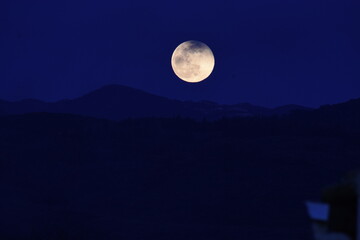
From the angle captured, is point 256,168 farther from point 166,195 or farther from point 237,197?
point 166,195

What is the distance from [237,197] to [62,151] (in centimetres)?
4109

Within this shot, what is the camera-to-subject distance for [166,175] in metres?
98.1

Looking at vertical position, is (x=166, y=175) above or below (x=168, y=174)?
below

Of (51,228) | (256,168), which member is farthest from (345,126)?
(51,228)

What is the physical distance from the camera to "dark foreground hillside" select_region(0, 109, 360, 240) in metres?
80.6

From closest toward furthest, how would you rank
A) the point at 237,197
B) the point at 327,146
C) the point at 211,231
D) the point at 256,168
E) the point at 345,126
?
1. the point at 211,231
2. the point at 237,197
3. the point at 256,168
4. the point at 327,146
5. the point at 345,126

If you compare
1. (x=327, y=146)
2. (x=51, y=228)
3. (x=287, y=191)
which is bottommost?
(x=51, y=228)

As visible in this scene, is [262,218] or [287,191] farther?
[287,191]

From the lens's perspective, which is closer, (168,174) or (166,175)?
(166,175)

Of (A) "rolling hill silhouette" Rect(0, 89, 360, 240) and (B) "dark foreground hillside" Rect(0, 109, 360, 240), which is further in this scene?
(A) "rolling hill silhouette" Rect(0, 89, 360, 240)

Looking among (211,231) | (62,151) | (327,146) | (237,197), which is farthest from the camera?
(62,151)

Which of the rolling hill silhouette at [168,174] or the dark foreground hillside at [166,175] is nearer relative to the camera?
the dark foreground hillside at [166,175]

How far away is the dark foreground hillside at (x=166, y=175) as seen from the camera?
80562mm

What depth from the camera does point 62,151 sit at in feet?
380
